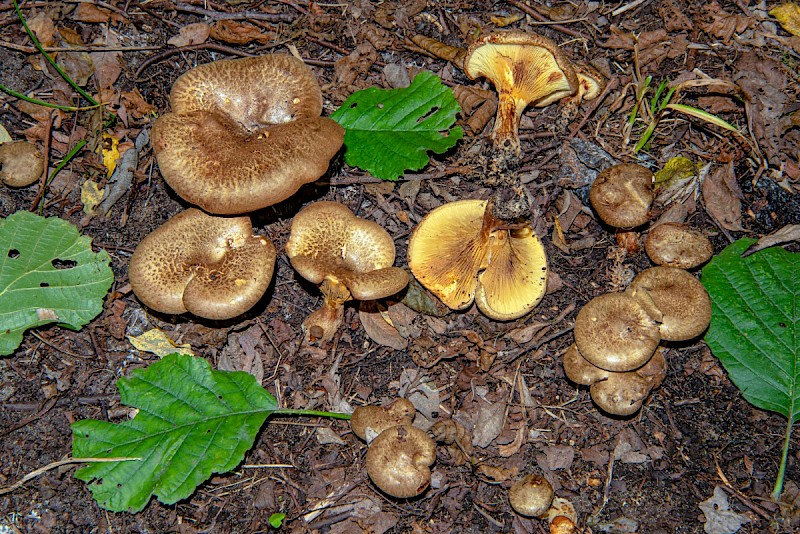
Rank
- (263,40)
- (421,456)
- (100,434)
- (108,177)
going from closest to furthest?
Result: (421,456) → (100,434) → (108,177) → (263,40)

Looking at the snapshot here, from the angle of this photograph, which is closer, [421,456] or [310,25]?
[421,456]

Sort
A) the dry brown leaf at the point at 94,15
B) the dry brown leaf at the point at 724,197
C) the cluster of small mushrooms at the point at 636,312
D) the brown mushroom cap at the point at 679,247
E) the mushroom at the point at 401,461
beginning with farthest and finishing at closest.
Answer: the dry brown leaf at the point at 94,15 → the dry brown leaf at the point at 724,197 → the brown mushroom cap at the point at 679,247 → the cluster of small mushrooms at the point at 636,312 → the mushroom at the point at 401,461

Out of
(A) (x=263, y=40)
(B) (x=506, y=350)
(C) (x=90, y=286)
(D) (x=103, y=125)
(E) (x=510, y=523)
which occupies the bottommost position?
(E) (x=510, y=523)

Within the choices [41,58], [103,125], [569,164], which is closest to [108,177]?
[103,125]

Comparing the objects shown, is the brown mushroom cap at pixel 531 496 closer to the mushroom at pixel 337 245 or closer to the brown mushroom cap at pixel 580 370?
the brown mushroom cap at pixel 580 370

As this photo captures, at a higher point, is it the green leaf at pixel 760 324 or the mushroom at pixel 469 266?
the mushroom at pixel 469 266

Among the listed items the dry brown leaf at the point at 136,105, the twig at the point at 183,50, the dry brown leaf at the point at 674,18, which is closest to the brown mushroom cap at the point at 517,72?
the dry brown leaf at the point at 674,18

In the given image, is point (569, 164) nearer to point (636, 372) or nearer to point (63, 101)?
point (636, 372)
